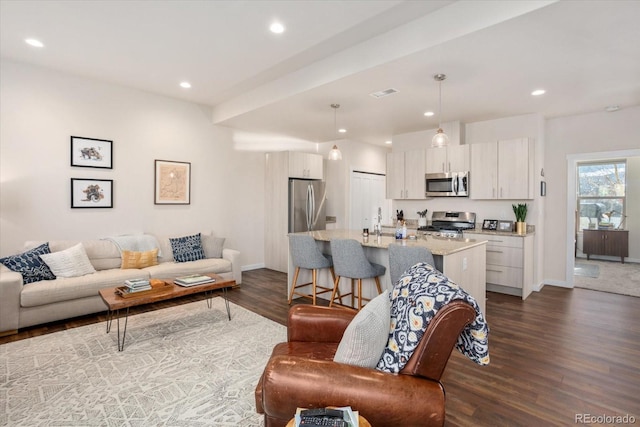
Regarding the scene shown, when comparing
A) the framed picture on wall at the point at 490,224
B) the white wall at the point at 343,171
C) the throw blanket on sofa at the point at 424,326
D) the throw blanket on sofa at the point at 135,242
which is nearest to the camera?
the throw blanket on sofa at the point at 424,326

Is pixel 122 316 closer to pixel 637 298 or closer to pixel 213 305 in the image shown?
pixel 213 305

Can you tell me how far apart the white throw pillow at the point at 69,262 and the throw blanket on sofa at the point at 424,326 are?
3826mm

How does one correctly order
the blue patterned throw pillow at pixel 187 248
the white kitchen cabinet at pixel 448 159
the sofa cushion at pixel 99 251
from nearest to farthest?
1. the sofa cushion at pixel 99 251
2. the blue patterned throw pillow at pixel 187 248
3. the white kitchen cabinet at pixel 448 159

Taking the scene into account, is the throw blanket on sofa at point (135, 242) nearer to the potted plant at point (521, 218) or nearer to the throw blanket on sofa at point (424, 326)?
the throw blanket on sofa at point (424, 326)

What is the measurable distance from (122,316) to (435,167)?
5100mm

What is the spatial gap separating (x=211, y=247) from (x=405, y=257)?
10.7ft

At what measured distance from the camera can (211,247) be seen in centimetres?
502

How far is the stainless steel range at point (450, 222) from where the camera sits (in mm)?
5282

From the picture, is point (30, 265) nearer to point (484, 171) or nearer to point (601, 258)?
point (484, 171)

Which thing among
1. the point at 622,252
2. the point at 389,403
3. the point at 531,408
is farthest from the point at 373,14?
the point at 622,252

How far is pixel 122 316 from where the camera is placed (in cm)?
380

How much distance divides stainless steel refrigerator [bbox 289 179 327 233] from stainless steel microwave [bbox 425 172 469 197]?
81.1 inches

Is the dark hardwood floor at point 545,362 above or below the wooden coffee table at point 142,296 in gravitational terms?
below

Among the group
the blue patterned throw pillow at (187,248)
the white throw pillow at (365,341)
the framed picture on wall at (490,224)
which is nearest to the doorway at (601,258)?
the framed picture on wall at (490,224)
